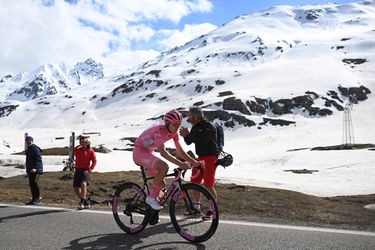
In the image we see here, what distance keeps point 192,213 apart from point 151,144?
4.81 ft

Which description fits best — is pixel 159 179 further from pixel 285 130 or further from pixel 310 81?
pixel 310 81

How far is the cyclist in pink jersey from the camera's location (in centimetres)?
786

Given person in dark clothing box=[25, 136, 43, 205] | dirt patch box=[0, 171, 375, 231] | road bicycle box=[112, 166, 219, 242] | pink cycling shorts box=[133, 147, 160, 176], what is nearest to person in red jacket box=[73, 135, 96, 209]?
dirt patch box=[0, 171, 375, 231]

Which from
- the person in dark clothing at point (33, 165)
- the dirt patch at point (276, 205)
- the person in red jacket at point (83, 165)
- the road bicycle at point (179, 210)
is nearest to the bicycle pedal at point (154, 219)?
the road bicycle at point (179, 210)

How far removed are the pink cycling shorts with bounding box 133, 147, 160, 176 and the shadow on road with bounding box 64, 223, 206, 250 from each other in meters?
1.13

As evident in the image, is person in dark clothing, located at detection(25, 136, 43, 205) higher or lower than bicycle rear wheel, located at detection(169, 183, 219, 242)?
higher

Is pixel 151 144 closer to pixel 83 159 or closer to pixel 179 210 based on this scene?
pixel 179 210

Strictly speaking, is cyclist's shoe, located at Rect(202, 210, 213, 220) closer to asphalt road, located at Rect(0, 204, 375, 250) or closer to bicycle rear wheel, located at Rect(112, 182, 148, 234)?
asphalt road, located at Rect(0, 204, 375, 250)

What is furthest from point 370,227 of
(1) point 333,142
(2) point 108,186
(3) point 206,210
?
(1) point 333,142

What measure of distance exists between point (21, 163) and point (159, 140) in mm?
20658

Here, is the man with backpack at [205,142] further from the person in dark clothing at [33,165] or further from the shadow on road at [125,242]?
the person in dark clothing at [33,165]

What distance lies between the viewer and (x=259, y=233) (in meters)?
8.17

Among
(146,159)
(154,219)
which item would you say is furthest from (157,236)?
(146,159)

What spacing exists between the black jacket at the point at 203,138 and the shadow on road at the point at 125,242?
2.05 meters
